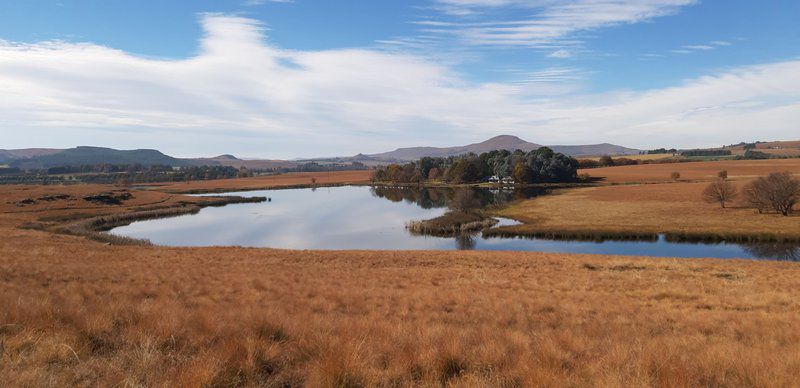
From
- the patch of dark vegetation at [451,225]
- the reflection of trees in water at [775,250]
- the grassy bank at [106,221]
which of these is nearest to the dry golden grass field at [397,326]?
the reflection of trees in water at [775,250]

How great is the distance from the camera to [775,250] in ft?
131

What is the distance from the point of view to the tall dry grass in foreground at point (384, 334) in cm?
559

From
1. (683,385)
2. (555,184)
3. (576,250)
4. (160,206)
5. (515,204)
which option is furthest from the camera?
(555,184)

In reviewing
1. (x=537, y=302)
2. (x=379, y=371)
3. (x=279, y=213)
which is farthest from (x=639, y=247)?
(x=279, y=213)

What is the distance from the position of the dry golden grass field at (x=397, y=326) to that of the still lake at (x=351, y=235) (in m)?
19.1

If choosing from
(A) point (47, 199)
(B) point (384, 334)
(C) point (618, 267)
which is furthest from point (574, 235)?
(A) point (47, 199)

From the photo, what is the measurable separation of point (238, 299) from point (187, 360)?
8.29 metres

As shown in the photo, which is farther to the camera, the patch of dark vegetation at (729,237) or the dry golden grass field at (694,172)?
the dry golden grass field at (694,172)

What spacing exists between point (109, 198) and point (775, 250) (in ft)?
357

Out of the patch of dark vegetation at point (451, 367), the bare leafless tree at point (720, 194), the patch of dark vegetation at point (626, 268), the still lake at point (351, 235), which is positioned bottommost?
the still lake at point (351, 235)

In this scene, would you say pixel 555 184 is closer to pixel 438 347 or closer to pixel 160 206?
pixel 160 206

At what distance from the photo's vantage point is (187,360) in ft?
19.5

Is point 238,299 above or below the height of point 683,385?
below

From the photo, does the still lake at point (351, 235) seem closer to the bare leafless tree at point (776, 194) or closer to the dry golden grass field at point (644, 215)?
the dry golden grass field at point (644, 215)
